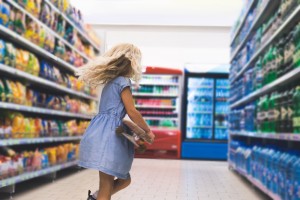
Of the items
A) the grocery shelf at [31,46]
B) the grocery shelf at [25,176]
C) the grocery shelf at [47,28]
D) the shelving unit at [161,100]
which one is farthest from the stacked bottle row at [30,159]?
the shelving unit at [161,100]

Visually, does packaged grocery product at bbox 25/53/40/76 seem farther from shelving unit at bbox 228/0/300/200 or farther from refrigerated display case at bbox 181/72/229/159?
refrigerated display case at bbox 181/72/229/159

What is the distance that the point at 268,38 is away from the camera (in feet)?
14.5

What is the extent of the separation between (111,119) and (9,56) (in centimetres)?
164

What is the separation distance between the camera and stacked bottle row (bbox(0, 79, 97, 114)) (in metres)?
3.90

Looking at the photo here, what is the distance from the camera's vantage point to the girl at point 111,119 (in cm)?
259

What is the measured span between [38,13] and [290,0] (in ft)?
8.51

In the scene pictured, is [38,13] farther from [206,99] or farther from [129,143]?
[206,99]

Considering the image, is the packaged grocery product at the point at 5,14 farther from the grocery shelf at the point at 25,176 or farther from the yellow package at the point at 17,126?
the grocery shelf at the point at 25,176

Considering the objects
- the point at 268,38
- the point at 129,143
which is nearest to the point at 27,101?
the point at 129,143

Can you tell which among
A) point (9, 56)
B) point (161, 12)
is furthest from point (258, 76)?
point (161, 12)

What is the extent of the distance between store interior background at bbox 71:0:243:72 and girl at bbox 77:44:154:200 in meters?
7.89

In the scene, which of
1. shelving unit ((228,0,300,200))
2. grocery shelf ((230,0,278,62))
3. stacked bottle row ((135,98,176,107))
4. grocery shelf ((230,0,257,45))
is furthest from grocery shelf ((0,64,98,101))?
stacked bottle row ((135,98,176,107))

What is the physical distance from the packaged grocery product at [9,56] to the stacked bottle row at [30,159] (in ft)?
2.65

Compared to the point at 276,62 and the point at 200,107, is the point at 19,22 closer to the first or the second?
the point at 276,62
